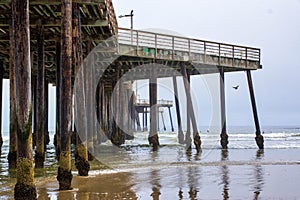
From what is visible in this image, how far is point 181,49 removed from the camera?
24172 millimetres

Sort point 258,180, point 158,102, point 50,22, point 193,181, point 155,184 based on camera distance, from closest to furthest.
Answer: point 155,184
point 193,181
point 258,180
point 50,22
point 158,102

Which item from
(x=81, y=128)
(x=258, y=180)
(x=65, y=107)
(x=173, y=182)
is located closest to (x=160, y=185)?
(x=173, y=182)

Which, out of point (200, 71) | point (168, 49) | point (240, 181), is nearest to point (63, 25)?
point (240, 181)

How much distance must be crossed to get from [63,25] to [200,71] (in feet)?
58.8

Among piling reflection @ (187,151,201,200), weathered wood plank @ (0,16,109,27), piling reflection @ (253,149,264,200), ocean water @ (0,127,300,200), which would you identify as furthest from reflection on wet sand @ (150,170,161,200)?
weathered wood plank @ (0,16,109,27)

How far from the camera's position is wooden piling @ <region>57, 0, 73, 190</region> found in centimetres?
1027

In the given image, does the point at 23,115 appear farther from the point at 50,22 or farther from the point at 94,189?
the point at 50,22

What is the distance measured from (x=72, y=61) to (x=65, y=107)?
26.6ft

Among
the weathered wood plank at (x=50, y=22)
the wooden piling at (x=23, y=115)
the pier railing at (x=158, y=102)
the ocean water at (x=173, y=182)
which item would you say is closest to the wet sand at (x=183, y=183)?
the ocean water at (x=173, y=182)

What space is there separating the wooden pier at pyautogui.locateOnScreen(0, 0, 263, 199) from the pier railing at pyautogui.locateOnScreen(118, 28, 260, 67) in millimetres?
47

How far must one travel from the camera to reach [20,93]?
7.54 m

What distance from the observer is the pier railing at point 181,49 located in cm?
2248

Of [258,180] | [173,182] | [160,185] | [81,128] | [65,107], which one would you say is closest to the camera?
[65,107]

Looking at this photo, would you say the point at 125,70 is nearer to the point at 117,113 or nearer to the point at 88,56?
the point at 117,113
